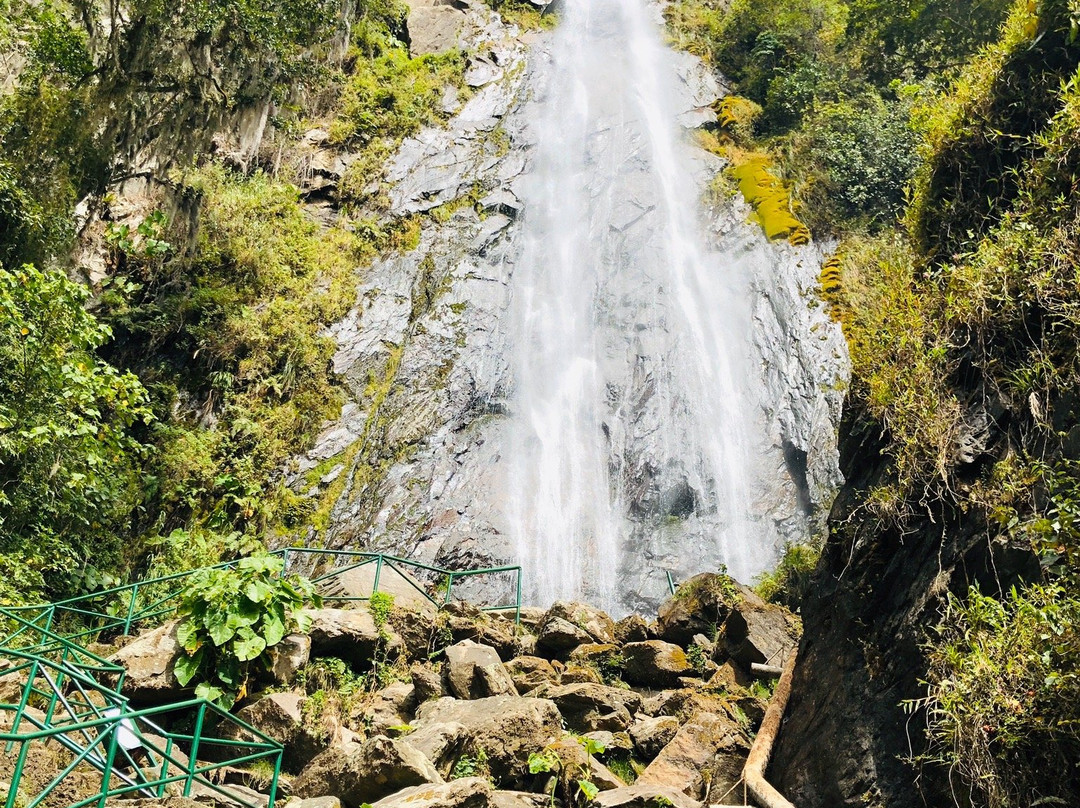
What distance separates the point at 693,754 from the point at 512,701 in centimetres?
139

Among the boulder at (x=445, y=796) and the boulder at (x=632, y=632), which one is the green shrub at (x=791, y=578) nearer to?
the boulder at (x=632, y=632)

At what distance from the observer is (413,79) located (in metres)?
22.0

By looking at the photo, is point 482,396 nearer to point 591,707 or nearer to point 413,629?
point 413,629

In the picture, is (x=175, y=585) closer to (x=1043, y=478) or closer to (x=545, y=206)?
(x=1043, y=478)

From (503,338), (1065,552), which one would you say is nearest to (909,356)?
(1065,552)

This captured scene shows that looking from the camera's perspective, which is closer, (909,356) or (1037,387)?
(1037,387)

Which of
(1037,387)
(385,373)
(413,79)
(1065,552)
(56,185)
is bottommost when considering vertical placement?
(385,373)

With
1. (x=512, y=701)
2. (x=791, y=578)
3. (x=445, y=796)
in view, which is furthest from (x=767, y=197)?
(x=445, y=796)

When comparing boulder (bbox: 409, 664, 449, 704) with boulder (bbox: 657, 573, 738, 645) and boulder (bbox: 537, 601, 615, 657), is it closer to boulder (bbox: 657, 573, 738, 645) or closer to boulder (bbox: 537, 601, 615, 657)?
boulder (bbox: 537, 601, 615, 657)

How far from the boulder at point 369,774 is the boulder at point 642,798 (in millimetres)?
1033

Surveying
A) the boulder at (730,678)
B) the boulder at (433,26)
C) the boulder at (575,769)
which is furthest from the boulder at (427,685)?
the boulder at (433,26)

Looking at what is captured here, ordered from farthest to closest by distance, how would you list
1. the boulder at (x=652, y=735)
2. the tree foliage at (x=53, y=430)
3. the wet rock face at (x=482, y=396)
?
the wet rock face at (x=482, y=396), the tree foliage at (x=53, y=430), the boulder at (x=652, y=735)

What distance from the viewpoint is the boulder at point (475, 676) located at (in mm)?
7207

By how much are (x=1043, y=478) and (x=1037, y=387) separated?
83 centimetres
